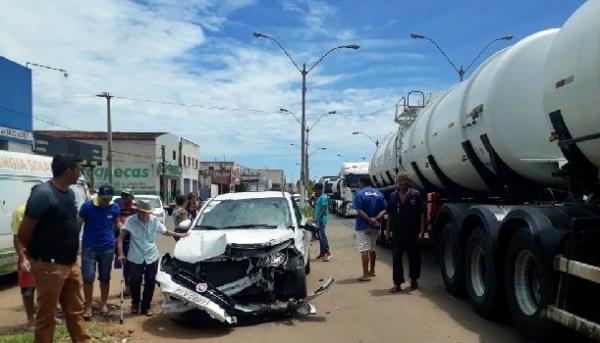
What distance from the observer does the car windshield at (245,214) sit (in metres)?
8.44

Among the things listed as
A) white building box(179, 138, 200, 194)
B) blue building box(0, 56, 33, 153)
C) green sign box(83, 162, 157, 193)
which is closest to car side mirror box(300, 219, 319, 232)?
blue building box(0, 56, 33, 153)

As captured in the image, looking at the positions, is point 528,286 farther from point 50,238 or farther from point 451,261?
point 50,238

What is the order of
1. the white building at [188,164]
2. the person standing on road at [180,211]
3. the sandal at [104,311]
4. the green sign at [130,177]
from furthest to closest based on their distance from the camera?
1. the white building at [188,164]
2. the green sign at [130,177]
3. the person standing on road at [180,211]
4. the sandal at [104,311]

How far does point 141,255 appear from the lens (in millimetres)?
7465

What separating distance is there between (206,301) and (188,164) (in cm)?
6626

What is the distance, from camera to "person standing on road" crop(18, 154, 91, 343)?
502 cm

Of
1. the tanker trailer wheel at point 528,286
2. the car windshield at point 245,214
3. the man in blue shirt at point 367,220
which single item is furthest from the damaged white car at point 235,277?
the man in blue shirt at point 367,220

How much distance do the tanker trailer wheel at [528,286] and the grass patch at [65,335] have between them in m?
4.18

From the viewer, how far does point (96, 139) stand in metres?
61.4

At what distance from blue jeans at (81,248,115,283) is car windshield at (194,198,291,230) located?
4.71 ft

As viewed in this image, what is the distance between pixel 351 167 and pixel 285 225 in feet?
80.3

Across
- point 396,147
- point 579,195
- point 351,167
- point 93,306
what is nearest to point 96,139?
point 351,167

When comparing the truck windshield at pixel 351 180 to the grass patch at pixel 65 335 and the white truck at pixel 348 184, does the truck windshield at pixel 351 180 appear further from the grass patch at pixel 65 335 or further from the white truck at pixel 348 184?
the grass patch at pixel 65 335

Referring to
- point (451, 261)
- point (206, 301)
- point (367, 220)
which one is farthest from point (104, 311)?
point (451, 261)
